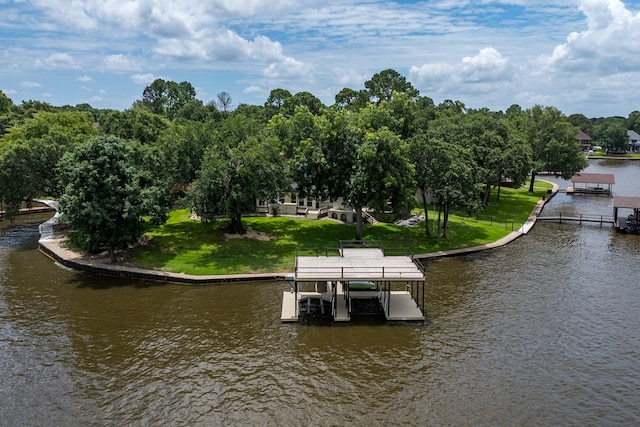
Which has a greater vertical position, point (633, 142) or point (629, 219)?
point (633, 142)

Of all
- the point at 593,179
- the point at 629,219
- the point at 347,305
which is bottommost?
the point at 347,305

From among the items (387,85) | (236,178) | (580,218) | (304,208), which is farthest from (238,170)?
(387,85)

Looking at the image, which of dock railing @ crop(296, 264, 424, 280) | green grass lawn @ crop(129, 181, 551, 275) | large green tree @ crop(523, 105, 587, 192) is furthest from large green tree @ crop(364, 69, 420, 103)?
dock railing @ crop(296, 264, 424, 280)

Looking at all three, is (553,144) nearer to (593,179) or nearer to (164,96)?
(593,179)

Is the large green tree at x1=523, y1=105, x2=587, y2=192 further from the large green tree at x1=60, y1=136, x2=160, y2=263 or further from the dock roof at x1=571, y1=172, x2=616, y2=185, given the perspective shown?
the large green tree at x1=60, y1=136, x2=160, y2=263

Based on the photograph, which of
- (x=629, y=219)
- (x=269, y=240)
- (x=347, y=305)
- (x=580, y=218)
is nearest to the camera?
(x=347, y=305)

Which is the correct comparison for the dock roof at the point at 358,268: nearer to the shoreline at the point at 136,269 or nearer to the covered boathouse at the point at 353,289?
the covered boathouse at the point at 353,289

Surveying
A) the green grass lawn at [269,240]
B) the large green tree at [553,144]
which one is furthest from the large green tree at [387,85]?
the green grass lawn at [269,240]
